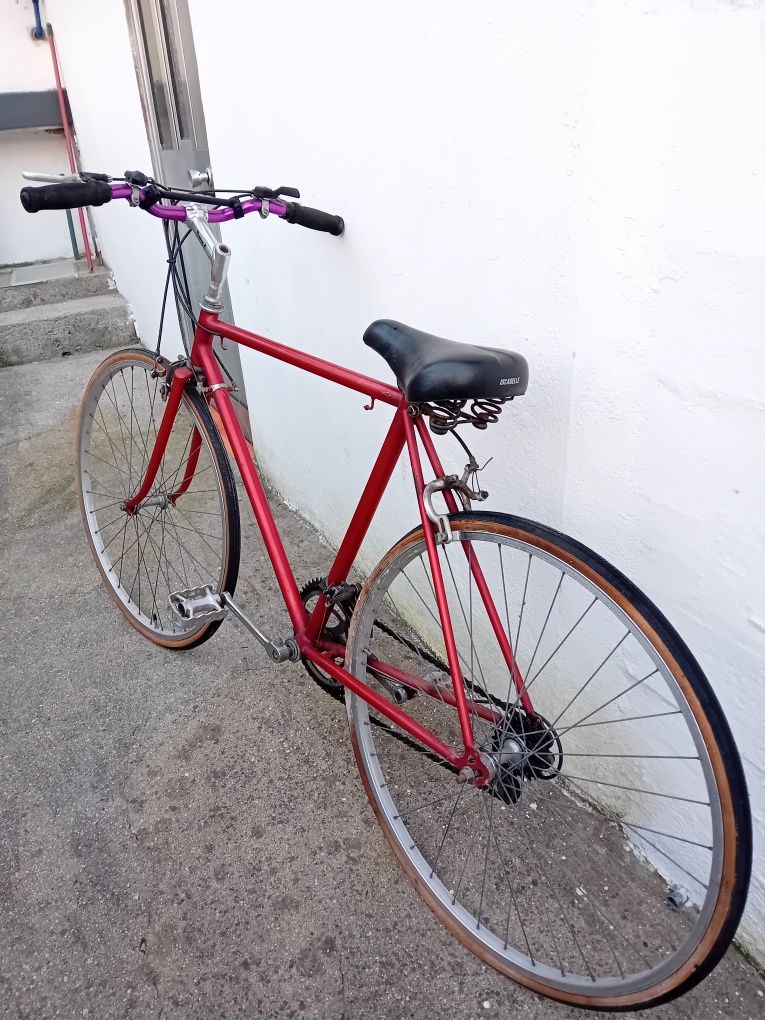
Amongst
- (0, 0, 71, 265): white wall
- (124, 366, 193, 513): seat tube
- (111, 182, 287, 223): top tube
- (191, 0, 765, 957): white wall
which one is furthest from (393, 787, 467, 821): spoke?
(0, 0, 71, 265): white wall

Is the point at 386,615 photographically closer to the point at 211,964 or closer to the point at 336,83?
the point at 211,964

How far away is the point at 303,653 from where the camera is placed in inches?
76.7

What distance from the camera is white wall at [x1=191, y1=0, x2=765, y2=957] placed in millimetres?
1247

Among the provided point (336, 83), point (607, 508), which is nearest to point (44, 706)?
point (607, 508)

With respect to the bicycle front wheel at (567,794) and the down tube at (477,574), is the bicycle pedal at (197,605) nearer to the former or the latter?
the bicycle front wheel at (567,794)

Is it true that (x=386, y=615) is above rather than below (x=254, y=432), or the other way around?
below

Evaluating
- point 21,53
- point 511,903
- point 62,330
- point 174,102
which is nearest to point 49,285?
point 62,330

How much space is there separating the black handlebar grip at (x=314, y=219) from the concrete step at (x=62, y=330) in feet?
12.2

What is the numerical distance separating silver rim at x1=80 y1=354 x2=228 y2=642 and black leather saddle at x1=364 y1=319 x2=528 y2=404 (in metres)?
0.90

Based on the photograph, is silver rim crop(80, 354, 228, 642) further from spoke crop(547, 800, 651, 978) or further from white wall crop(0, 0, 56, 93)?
white wall crop(0, 0, 56, 93)

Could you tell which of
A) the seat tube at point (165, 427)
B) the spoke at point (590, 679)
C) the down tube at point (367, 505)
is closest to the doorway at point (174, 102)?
the seat tube at point (165, 427)

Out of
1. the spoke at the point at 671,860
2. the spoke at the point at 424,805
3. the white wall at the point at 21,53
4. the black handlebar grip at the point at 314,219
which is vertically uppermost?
the white wall at the point at 21,53

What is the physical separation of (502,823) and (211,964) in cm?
78

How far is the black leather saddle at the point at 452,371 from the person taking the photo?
133 cm
